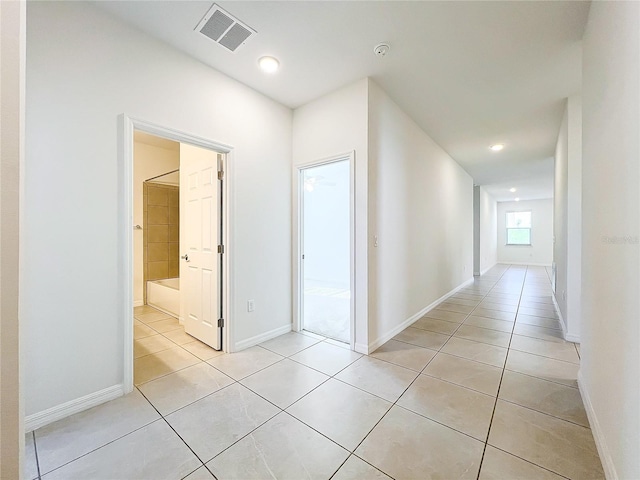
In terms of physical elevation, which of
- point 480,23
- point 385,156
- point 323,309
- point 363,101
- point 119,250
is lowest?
point 323,309

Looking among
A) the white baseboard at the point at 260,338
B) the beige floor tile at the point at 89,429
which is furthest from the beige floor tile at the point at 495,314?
the beige floor tile at the point at 89,429

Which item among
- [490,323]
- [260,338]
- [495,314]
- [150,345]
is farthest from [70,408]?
[495,314]

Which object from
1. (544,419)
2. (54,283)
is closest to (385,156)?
(544,419)

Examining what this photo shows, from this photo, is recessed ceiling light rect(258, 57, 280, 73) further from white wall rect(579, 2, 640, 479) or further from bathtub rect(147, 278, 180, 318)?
bathtub rect(147, 278, 180, 318)

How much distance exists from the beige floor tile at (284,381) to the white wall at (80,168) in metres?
1.02

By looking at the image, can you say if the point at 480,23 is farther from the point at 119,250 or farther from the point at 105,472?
the point at 105,472

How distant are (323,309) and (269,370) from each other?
6.89ft

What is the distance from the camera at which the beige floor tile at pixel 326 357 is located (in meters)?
2.38

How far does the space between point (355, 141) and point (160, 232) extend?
12.8 ft

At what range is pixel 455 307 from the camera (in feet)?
14.4

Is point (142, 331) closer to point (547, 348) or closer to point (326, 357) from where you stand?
point (326, 357)

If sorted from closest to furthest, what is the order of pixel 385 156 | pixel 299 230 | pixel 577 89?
1. pixel 577 89
2. pixel 385 156
3. pixel 299 230

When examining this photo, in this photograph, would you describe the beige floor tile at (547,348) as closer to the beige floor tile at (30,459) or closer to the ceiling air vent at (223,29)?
the beige floor tile at (30,459)

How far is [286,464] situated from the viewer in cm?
135
